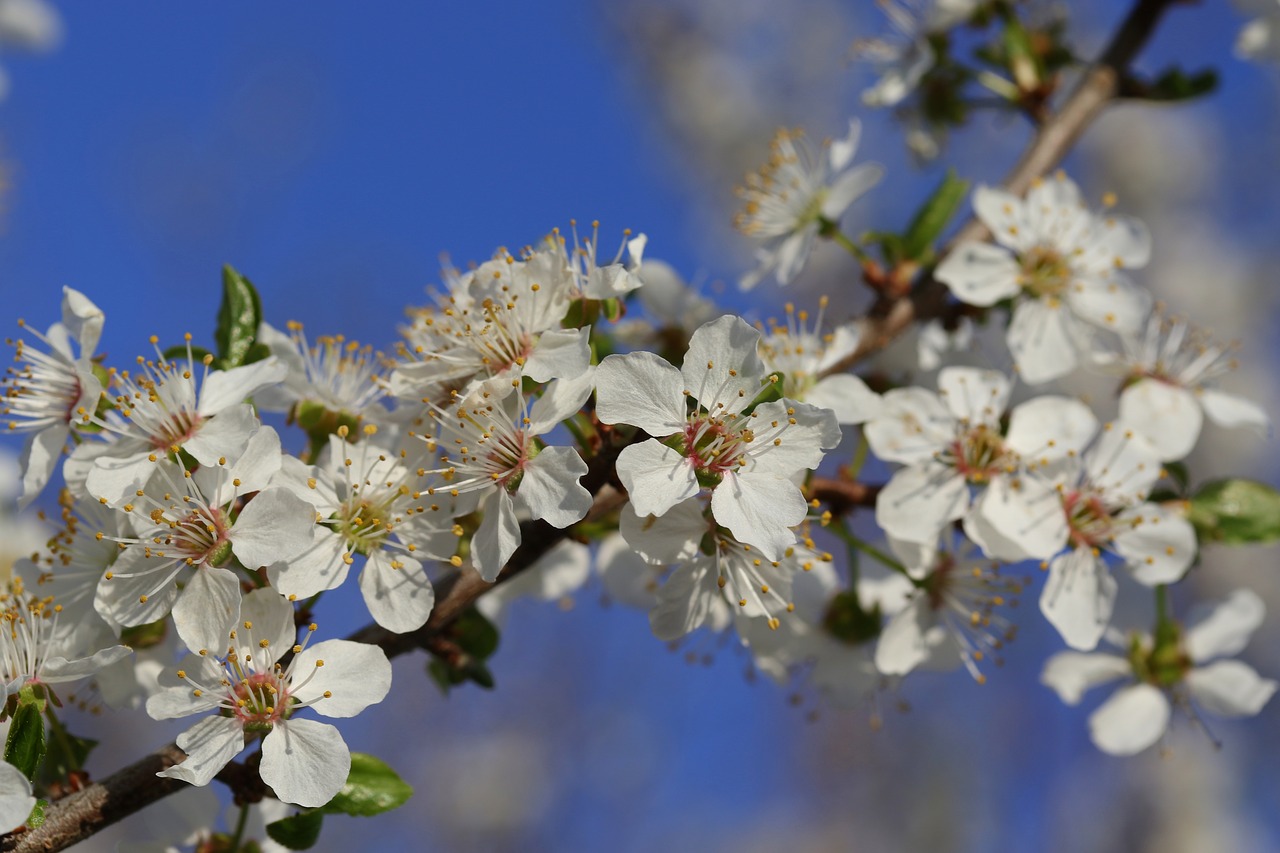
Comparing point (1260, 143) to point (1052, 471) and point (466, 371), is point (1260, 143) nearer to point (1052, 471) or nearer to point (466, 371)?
point (1052, 471)

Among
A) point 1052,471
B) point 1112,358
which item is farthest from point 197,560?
point 1112,358

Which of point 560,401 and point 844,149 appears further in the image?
point 844,149

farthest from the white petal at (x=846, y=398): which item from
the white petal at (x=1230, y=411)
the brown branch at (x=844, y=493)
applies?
the white petal at (x=1230, y=411)

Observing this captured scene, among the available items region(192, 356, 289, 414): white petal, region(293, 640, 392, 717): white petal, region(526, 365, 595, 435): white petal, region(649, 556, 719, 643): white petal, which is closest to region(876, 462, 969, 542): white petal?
region(649, 556, 719, 643): white petal

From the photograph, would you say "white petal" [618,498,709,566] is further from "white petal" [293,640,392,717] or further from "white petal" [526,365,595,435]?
"white petal" [293,640,392,717]

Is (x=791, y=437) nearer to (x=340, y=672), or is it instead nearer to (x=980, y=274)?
(x=340, y=672)

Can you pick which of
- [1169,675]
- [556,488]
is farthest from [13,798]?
[1169,675]
